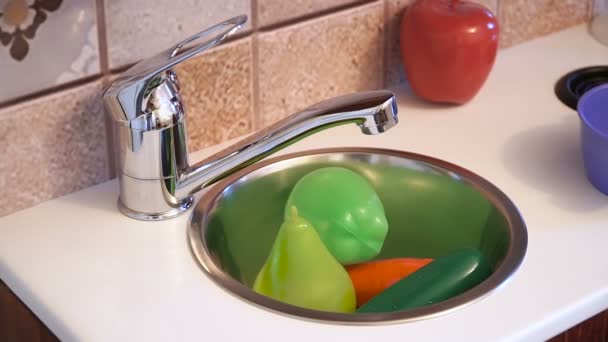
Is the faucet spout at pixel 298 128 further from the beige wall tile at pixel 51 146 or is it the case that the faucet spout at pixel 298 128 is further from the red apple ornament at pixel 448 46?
the red apple ornament at pixel 448 46

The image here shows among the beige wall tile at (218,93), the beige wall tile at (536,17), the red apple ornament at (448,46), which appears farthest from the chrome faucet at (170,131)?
the beige wall tile at (536,17)

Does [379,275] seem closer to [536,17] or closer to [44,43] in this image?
[44,43]

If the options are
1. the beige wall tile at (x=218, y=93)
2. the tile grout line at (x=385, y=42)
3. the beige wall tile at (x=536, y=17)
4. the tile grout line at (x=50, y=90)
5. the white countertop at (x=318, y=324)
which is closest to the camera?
the white countertop at (x=318, y=324)

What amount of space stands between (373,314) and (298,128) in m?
0.22

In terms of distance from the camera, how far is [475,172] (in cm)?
107

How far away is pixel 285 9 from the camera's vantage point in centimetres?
109

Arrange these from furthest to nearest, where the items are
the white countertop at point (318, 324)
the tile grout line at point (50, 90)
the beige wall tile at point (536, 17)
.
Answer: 1. the beige wall tile at point (536, 17)
2. the tile grout line at point (50, 90)
3. the white countertop at point (318, 324)

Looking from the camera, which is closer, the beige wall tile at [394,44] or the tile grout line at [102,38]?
the tile grout line at [102,38]

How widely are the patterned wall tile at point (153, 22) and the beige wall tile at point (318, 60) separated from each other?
0.08 meters

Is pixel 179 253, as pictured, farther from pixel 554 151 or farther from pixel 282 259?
pixel 554 151

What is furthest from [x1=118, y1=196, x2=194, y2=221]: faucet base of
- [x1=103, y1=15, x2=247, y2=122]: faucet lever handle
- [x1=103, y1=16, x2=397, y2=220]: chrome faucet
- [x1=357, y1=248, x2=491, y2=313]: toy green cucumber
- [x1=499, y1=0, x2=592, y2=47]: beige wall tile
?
[x1=499, y1=0, x2=592, y2=47]: beige wall tile

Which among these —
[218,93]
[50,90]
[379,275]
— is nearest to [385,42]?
[218,93]

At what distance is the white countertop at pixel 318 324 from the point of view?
2.66 ft

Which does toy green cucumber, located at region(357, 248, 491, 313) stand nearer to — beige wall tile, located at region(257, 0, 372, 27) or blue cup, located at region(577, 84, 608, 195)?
blue cup, located at region(577, 84, 608, 195)
